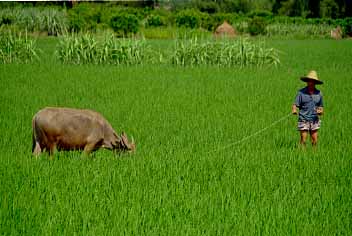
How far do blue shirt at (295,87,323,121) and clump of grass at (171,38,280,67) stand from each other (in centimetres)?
878

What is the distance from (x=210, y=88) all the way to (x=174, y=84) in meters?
0.82

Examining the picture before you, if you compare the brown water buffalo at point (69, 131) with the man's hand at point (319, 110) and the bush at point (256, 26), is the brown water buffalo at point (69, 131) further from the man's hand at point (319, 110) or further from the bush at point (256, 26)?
the bush at point (256, 26)

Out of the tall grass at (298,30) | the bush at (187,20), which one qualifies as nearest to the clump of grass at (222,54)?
the bush at (187,20)

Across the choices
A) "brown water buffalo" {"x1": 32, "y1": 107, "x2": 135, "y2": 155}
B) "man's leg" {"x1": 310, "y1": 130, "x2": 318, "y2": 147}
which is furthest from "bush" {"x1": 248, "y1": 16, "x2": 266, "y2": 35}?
"brown water buffalo" {"x1": 32, "y1": 107, "x2": 135, "y2": 155}

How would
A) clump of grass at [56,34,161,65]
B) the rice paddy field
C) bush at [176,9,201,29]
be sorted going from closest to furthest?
1. the rice paddy field
2. clump of grass at [56,34,161,65]
3. bush at [176,9,201,29]

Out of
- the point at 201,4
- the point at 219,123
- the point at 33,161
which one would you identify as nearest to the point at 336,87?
the point at 219,123

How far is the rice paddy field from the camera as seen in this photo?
3.88 metres

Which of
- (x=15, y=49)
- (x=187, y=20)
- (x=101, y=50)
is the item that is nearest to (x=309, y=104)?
(x=101, y=50)

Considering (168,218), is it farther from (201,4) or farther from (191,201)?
(201,4)

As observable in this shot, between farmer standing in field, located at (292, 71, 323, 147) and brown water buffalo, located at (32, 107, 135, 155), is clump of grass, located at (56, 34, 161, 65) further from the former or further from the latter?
brown water buffalo, located at (32, 107, 135, 155)

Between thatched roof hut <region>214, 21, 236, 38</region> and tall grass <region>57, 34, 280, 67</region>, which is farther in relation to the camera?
thatched roof hut <region>214, 21, 236, 38</region>

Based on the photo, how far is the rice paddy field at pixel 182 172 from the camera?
12.7ft

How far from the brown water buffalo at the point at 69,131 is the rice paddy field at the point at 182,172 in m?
0.12

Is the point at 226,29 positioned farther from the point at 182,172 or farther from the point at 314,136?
the point at 182,172
